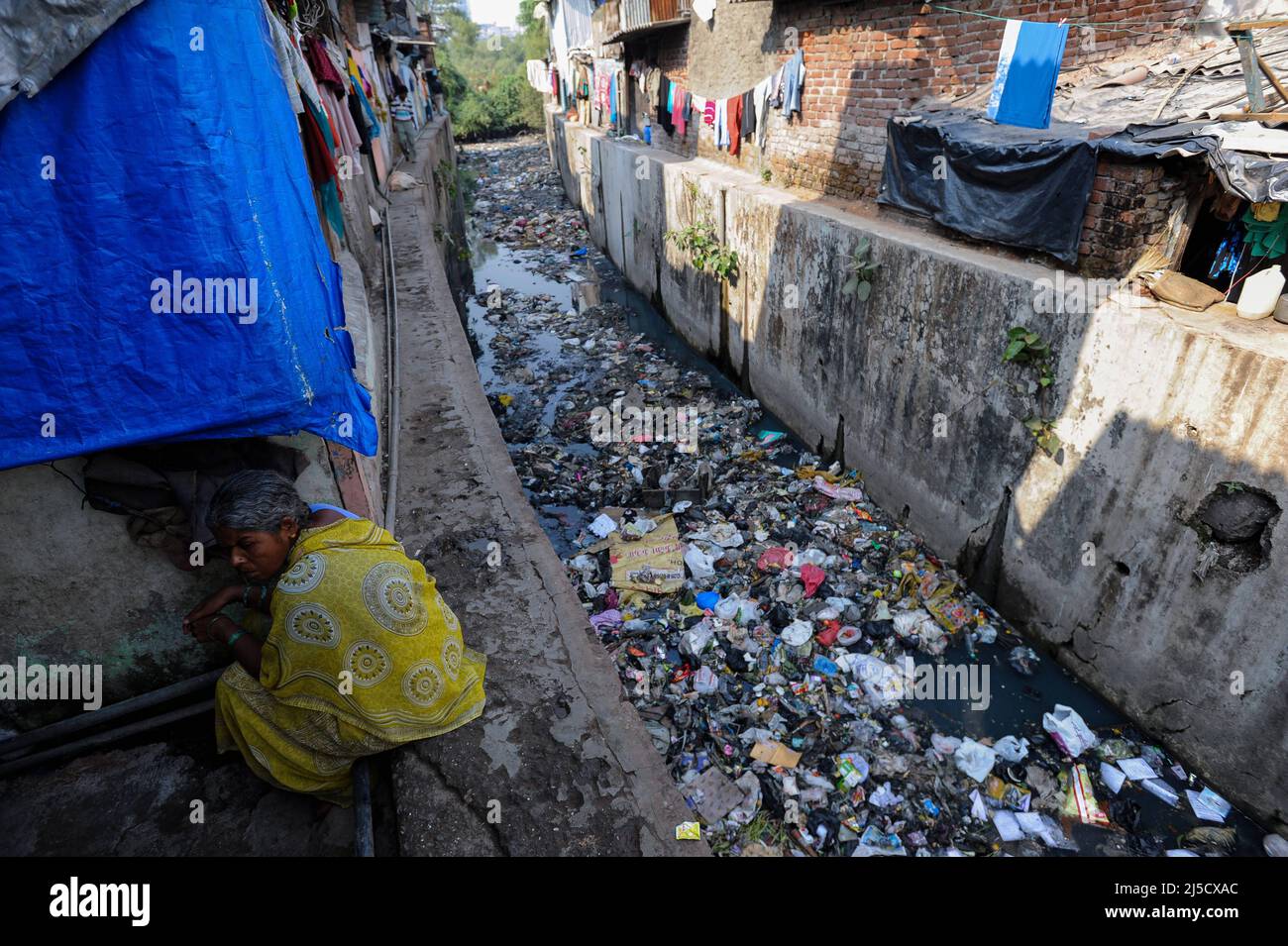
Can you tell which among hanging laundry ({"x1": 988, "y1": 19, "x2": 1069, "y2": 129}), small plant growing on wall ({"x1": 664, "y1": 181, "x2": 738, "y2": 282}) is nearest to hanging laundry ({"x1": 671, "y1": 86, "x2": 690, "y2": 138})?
small plant growing on wall ({"x1": 664, "y1": 181, "x2": 738, "y2": 282})

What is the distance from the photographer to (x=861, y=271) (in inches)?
209

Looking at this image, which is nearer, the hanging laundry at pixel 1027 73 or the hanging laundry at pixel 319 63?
the hanging laundry at pixel 1027 73

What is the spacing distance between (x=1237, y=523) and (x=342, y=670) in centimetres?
378

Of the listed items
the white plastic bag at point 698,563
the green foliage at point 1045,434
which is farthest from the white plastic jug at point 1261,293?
the white plastic bag at point 698,563

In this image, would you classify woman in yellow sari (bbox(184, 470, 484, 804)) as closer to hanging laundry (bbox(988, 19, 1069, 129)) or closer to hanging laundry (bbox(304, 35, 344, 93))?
hanging laundry (bbox(304, 35, 344, 93))

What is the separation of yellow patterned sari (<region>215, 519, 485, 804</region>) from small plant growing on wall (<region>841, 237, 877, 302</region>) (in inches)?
171

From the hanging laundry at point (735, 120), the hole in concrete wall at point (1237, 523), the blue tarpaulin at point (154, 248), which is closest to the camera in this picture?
the blue tarpaulin at point (154, 248)

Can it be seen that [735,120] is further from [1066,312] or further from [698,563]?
[698,563]

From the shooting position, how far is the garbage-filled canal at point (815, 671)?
130 inches

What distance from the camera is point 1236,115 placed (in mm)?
3020

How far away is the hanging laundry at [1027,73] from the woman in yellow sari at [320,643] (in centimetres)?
469

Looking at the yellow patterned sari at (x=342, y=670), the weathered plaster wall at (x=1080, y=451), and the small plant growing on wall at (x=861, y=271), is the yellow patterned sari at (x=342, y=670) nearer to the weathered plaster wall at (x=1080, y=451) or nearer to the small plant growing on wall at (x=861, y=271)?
the weathered plaster wall at (x=1080, y=451)

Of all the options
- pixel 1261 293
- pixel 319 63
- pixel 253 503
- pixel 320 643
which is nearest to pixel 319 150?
pixel 319 63
